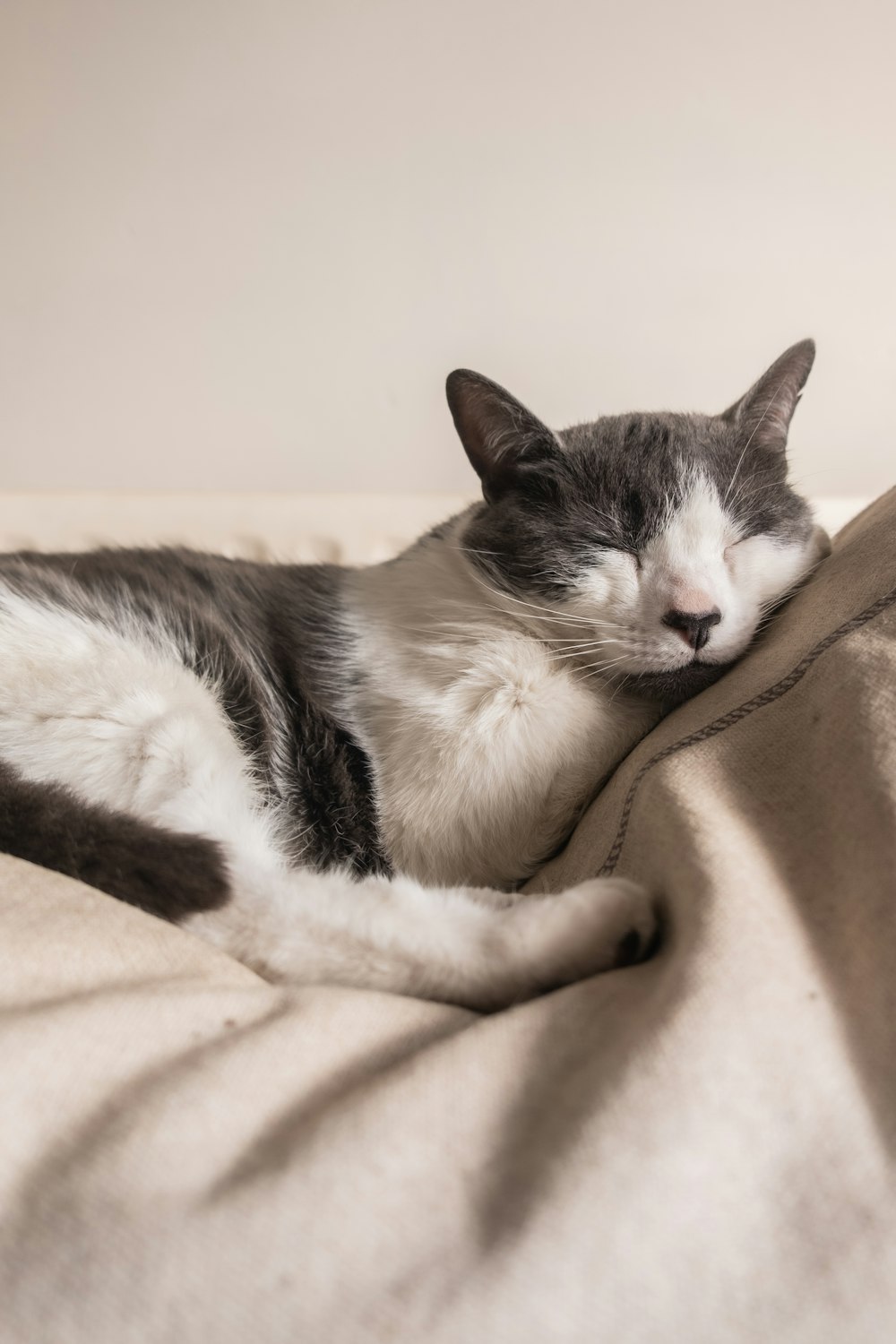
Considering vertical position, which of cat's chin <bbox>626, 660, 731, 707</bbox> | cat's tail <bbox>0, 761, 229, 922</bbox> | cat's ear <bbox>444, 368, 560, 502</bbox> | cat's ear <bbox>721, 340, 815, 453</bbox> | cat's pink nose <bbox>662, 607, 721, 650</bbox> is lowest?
cat's tail <bbox>0, 761, 229, 922</bbox>

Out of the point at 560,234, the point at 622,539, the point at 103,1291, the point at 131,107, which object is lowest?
the point at 103,1291

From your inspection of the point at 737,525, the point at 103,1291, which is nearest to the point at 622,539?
the point at 737,525

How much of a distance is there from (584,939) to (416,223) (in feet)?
6.47

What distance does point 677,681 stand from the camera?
1.00m

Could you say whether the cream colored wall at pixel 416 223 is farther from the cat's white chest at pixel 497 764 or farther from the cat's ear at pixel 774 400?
the cat's white chest at pixel 497 764

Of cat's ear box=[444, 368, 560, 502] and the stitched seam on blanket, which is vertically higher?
cat's ear box=[444, 368, 560, 502]

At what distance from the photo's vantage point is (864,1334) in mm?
422

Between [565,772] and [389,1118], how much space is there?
570 mm

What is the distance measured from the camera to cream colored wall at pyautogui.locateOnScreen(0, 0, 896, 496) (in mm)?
1991

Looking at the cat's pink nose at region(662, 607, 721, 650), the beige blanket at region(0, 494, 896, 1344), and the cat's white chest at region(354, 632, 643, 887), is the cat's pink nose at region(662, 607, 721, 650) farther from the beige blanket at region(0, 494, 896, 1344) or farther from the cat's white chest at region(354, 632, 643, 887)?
the beige blanket at region(0, 494, 896, 1344)

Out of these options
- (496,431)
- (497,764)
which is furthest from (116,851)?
(496,431)

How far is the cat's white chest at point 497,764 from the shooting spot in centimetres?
102

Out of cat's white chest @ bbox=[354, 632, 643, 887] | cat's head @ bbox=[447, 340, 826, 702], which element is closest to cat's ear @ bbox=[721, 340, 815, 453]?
cat's head @ bbox=[447, 340, 826, 702]

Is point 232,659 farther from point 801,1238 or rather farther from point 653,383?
point 653,383
